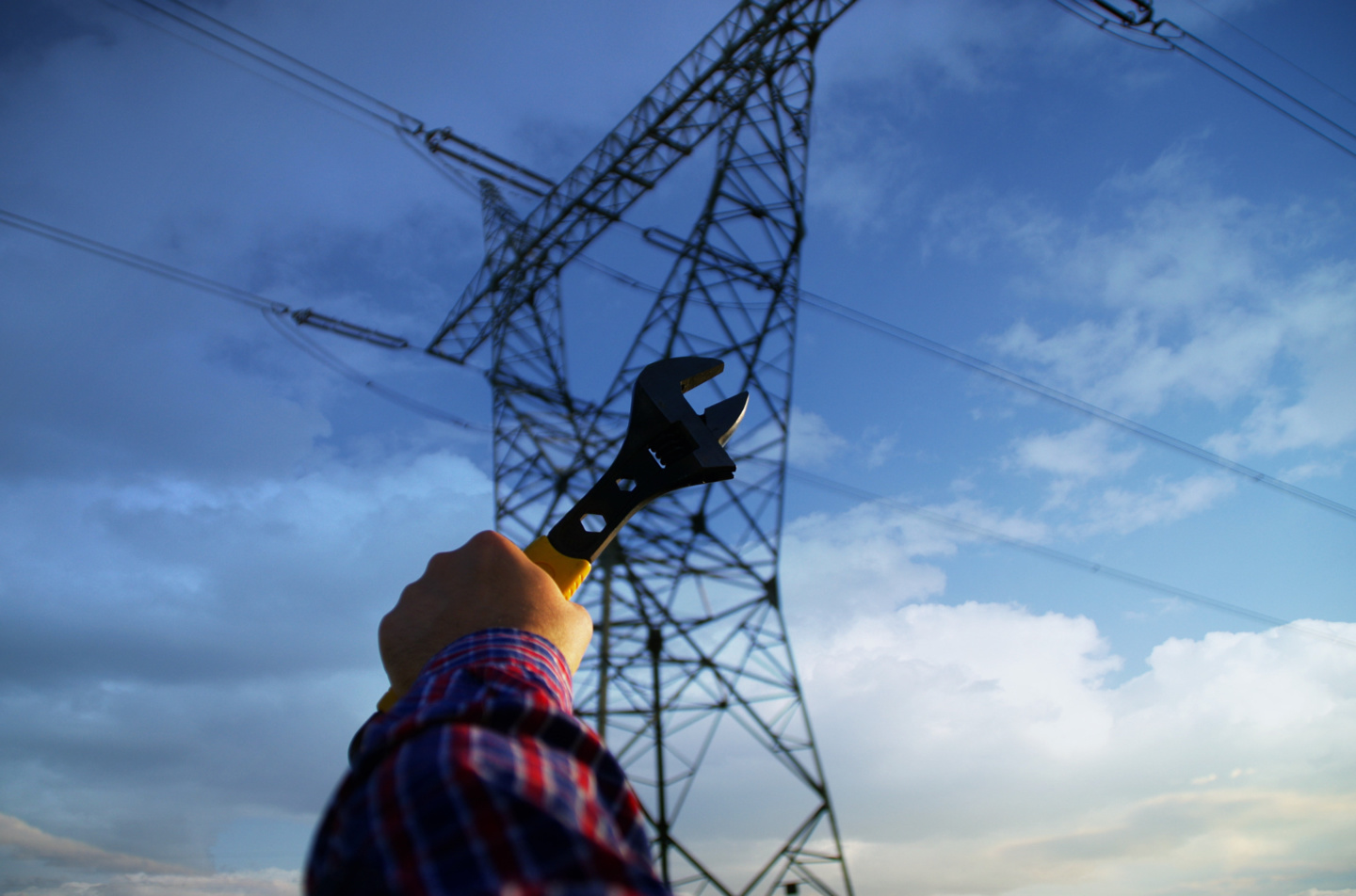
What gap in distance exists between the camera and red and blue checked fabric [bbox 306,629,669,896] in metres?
0.51

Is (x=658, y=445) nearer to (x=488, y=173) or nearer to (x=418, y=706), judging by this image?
(x=418, y=706)

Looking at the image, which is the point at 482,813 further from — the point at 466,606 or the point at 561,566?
the point at 561,566

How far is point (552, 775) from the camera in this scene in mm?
621

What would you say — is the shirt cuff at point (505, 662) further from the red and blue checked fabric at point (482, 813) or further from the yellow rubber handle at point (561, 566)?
the yellow rubber handle at point (561, 566)

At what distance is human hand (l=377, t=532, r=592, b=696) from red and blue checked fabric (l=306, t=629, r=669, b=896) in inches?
16.9

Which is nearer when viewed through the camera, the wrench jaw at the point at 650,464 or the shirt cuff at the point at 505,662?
the shirt cuff at the point at 505,662

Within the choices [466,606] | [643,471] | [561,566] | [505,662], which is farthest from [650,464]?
[505,662]

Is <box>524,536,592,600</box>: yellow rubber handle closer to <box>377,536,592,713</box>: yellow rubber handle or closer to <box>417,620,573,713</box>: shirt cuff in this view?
<box>377,536,592,713</box>: yellow rubber handle

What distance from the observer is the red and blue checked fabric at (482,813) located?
1.66 ft

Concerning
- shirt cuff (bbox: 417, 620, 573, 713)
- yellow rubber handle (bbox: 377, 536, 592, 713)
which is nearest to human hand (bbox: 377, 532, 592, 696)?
shirt cuff (bbox: 417, 620, 573, 713)

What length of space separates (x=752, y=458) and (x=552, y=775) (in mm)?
10803

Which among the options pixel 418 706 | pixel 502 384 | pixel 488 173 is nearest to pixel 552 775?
pixel 418 706

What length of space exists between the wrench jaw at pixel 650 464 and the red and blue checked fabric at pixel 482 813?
1246 mm

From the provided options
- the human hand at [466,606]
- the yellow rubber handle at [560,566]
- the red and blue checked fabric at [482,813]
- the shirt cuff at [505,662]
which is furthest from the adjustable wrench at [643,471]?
the red and blue checked fabric at [482,813]
